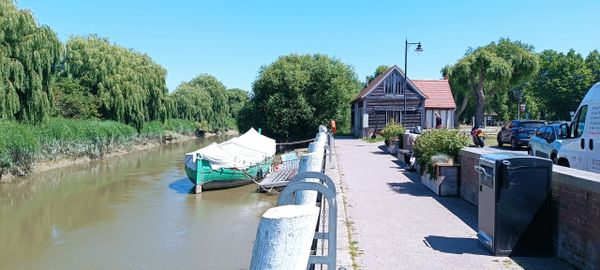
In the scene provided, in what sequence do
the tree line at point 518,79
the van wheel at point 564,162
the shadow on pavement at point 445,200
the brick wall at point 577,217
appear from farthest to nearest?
the tree line at point 518,79 < the van wheel at point 564,162 < the shadow on pavement at point 445,200 < the brick wall at point 577,217

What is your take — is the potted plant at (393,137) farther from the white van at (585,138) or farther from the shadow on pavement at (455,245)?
the shadow on pavement at (455,245)

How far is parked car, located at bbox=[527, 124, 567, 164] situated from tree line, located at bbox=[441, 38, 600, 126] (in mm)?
29951

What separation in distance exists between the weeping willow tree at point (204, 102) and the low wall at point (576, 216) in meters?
60.6

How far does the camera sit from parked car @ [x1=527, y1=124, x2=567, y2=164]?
44.0 ft

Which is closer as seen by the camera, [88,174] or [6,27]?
[6,27]

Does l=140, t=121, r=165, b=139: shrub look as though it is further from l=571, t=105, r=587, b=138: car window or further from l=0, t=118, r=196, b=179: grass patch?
l=571, t=105, r=587, b=138: car window

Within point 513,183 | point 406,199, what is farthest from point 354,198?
point 513,183

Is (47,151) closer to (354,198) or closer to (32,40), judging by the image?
(32,40)

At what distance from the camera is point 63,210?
17.9 meters

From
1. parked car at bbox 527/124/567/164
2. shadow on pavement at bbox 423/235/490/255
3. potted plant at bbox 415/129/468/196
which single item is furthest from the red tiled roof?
shadow on pavement at bbox 423/235/490/255

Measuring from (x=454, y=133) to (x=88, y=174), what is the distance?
72.6ft

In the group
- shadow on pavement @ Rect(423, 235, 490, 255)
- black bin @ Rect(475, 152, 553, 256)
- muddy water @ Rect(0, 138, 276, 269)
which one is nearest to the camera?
black bin @ Rect(475, 152, 553, 256)

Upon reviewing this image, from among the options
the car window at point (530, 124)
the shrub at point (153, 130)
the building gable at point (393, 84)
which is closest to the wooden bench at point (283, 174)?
the car window at point (530, 124)

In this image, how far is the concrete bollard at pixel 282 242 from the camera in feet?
6.36
